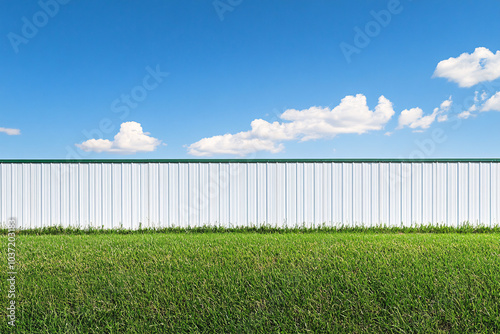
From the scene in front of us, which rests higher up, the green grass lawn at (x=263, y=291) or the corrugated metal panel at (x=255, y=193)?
the corrugated metal panel at (x=255, y=193)

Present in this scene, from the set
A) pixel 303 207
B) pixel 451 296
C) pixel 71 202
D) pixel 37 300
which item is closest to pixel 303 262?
pixel 451 296

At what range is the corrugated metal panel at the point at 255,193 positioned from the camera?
7246 mm

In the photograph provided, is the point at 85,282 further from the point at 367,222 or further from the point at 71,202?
the point at 367,222

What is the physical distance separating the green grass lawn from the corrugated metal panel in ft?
9.07

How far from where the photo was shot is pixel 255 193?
7.27m

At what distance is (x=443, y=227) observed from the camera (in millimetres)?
7309

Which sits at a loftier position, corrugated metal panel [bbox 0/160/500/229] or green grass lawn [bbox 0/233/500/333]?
corrugated metal panel [bbox 0/160/500/229]

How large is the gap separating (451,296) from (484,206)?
5.82 metres

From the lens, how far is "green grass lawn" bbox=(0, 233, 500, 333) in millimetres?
2730

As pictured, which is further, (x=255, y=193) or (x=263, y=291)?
(x=255, y=193)

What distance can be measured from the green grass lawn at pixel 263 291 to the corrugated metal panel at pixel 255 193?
2.76 meters

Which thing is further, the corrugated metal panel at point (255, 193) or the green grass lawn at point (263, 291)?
the corrugated metal panel at point (255, 193)

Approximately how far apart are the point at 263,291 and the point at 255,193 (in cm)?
419

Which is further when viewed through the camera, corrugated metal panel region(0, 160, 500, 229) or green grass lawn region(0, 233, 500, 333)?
corrugated metal panel region(0, 160, 500, 229)
